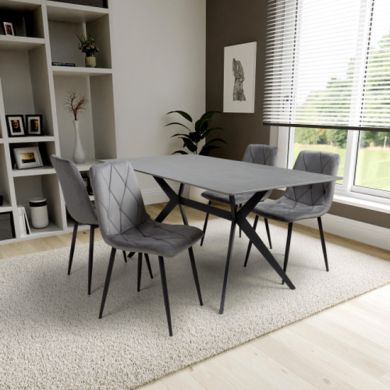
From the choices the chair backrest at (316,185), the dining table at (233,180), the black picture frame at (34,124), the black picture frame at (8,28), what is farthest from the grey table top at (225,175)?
the black picture frame at (8,28)

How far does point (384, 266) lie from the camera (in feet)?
9.52

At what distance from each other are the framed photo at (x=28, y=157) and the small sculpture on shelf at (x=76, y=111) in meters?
0.34

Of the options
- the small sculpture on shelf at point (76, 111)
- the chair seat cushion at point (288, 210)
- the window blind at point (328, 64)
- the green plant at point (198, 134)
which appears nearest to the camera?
the chair seat cushion at point (288, 210)

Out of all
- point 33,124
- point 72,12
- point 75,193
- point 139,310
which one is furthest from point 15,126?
point 139,310

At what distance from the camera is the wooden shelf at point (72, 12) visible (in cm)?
333

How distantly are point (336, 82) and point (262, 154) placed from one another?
95cm

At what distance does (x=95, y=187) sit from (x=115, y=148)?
1829 mm

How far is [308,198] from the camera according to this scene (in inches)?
117

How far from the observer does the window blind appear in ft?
10.3

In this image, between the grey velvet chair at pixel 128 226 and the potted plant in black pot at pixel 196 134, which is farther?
the potted plant in black pot at pixel 196 134

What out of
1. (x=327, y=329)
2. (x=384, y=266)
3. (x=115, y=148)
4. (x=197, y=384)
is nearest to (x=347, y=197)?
(x=384, y=266)

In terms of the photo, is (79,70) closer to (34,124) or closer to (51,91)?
(51,91)

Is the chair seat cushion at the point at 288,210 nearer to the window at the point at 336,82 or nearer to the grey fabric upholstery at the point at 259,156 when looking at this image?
the grey fabric upholstery at the point at 259,156

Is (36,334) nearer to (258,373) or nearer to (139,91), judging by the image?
(258,373)
